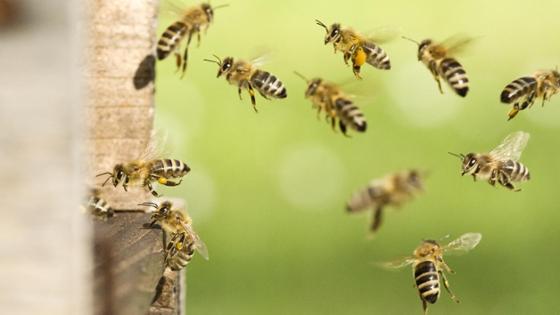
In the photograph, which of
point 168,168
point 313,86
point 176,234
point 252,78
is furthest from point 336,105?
point 176,234

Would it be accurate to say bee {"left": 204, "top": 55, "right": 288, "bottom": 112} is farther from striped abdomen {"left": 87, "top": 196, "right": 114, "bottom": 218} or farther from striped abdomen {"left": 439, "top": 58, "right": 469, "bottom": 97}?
striped abdomen {"left": 87, "top": 196, "right": 114, "bottom": 218}

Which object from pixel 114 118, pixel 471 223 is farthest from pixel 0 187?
pixel 471 223

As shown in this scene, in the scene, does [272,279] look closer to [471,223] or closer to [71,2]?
[471,223]

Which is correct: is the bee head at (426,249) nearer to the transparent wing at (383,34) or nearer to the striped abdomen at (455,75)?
the striped abdomen at (455,75)

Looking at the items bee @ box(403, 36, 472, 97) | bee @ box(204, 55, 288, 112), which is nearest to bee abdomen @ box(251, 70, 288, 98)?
bee @ box(204, 55, 288, 112)

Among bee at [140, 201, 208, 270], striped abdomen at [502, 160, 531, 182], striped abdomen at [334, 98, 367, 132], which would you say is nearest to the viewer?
bee at [140, 201, 208, 270]

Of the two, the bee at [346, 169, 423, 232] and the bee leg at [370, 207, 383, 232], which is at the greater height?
the bee at [346, 169, 423, 232]
